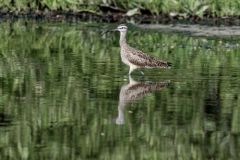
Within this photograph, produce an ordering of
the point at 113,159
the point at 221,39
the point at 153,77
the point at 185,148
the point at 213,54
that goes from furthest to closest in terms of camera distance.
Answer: the point at 221,39 < the point at 213,54 < the point at 153,77 < the point at 185,148 < the point at 113,159

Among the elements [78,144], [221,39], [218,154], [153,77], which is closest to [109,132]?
[78,144]

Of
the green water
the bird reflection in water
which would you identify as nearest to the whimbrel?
the green water

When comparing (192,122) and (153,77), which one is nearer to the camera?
(192,122)

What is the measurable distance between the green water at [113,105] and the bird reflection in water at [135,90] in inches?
0.7

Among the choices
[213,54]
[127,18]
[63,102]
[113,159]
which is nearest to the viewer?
[113,159]

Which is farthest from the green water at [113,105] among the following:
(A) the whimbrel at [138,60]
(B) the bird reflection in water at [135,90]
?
(A) the whimbrel at [138,60]

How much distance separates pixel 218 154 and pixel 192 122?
1890mm

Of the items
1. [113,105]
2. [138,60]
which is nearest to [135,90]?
[113,105]

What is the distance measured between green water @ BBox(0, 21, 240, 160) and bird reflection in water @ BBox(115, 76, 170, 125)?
2cm

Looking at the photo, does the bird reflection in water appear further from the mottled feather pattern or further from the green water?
the mottled feather pattern

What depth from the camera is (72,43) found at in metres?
24.5

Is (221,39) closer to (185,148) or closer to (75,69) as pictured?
(75,69)

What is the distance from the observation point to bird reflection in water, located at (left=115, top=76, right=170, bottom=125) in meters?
14.2

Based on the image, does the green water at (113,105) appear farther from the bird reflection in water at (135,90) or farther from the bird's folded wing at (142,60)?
the bird's folded wing at (142,60)
